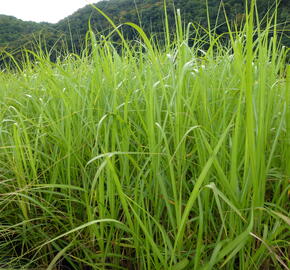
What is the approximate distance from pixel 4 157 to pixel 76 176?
34 centimetres

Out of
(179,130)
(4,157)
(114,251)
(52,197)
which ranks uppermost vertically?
(179,130)

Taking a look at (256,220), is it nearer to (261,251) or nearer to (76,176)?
(261,251)

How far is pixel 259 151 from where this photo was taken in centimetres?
70

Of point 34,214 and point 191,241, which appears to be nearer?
point 191,241

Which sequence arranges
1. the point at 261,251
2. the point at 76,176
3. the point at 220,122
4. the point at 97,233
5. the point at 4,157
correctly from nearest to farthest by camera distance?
the point at 261,251 → the point at 97,233 → the point at 220,122 → the point at 76,176 → the point at 4,157

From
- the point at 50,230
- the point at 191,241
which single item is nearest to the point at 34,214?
the point at 50,230

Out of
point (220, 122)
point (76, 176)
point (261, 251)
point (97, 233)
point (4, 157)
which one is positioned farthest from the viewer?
point (4, 157)

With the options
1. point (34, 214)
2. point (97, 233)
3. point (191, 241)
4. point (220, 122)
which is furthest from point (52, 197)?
point (220, 122)

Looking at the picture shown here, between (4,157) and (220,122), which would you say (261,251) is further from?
(4,157)

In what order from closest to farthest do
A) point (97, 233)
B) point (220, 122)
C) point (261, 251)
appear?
point (261, 251) < point (97, 233) < point (220, 122)

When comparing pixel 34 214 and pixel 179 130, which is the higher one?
pixel 179 130

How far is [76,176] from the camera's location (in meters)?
1.11

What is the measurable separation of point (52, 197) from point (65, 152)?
0.16m

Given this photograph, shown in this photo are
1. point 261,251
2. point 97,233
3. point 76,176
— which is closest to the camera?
point 261,251
